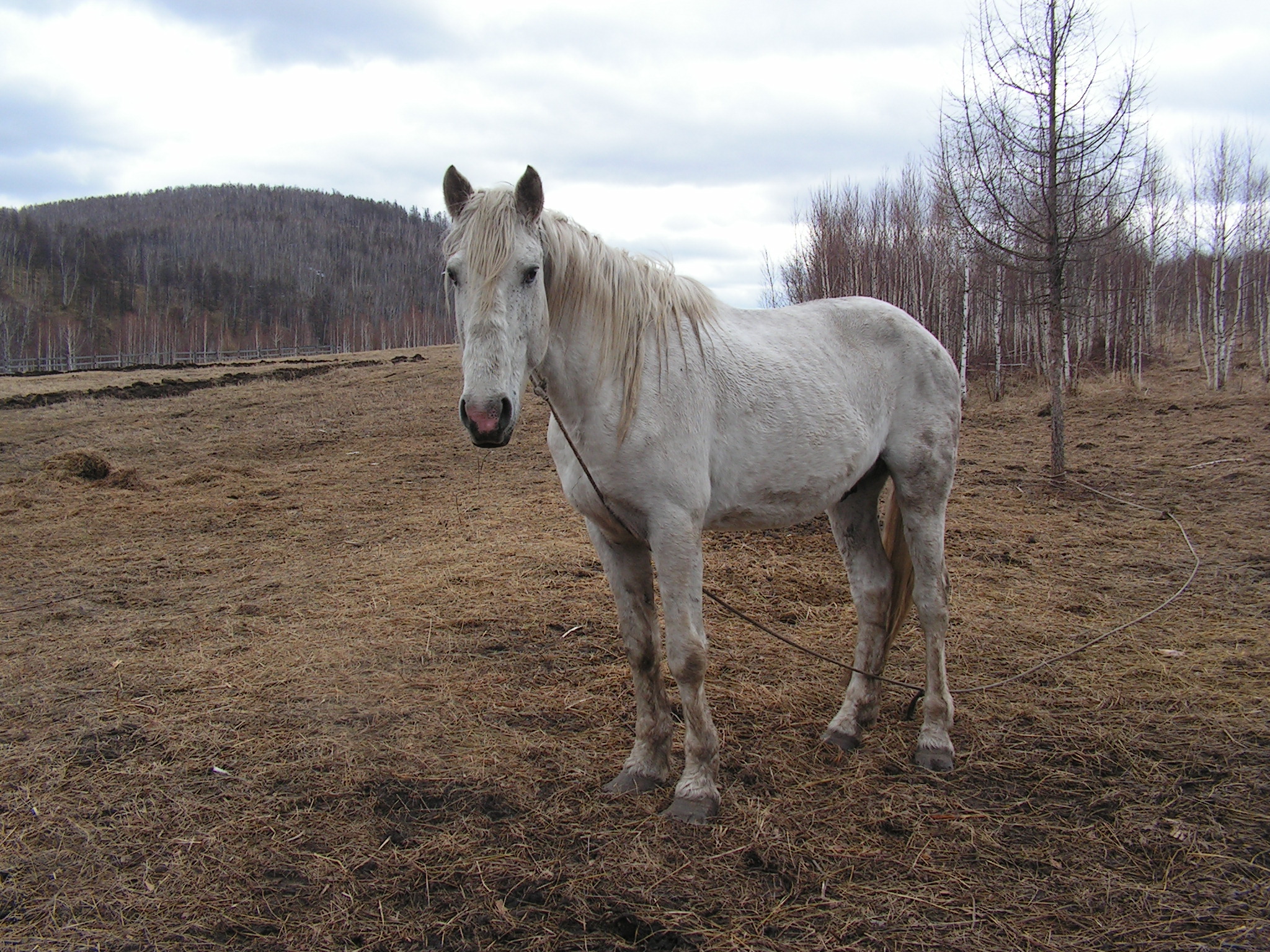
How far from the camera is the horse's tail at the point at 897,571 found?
12.0 feet

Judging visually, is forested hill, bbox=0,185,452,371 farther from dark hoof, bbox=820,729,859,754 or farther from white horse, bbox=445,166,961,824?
dark hoof, bbox=820,729,859,754

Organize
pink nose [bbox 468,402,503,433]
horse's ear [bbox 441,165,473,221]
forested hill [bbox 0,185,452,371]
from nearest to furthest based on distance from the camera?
pink nose [bbox 468,402,503,433] → horse's ear [bbox 441,165,473,221] → forested hill [bbox 0,185,452,371]

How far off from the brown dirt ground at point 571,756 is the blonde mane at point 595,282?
160 centimetres

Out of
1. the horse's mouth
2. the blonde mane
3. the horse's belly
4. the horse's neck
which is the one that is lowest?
the horse's belly

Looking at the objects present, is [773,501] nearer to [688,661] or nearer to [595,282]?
[688,661]

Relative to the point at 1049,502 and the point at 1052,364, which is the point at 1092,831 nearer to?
the point at 1049,502

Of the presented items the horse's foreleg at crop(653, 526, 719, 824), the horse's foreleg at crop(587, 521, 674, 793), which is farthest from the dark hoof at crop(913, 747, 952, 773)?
the horse's foreleg at crop(587, 521, 674, 793)

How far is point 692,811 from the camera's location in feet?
8.84

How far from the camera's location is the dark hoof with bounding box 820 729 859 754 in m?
3.29

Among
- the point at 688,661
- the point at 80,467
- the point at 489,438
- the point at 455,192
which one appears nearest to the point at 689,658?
the point at 688,661

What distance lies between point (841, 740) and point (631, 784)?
3.47ft

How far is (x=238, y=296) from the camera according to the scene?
A: 8550 centimetres

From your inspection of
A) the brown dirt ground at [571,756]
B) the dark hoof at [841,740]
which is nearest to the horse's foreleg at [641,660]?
the brown dirt ground at [571,756]

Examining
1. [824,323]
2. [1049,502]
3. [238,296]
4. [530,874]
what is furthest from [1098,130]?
[238,296]
